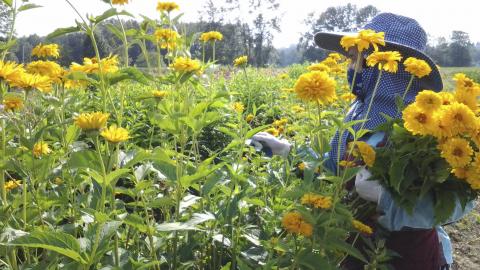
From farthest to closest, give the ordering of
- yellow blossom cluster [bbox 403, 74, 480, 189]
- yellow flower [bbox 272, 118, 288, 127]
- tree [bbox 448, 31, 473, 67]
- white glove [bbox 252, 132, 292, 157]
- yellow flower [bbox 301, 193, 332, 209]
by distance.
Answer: tree [bbox 448, 31, 473, 67] → yellow flower [bbox 272, 118, 288, 127] → white glove [bbox 252, 132, 292, 157] → yellow flower [bbox 301, 193, 332, 209] → yellow blossom cluster [bbox 403, 74, 480, 189]

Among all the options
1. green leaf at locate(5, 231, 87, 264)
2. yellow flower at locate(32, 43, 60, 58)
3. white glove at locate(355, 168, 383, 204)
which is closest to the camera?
green leaf at locate(5, 231, 87, 264)

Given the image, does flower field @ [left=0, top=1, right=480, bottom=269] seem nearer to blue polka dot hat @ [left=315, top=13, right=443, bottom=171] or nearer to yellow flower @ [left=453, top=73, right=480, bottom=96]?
yellow flower @ [left=453, top=73, right=480, bottom=96]

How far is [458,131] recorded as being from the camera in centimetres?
96

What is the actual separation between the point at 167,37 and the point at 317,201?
2.03ft

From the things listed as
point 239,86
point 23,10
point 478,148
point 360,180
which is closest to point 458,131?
point 478,148

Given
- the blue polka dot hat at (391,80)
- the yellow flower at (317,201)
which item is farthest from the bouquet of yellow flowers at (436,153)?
the blue polka dot hat at (391,80)

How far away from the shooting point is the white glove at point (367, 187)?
46.9 inches

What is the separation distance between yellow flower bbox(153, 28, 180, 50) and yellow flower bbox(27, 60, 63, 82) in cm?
28

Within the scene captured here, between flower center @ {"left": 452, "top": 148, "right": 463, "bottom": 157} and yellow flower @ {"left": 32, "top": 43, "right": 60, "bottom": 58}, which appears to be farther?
yellow flower @ {"left": 32, "top": 43, "right": 60, "bottom": 58}

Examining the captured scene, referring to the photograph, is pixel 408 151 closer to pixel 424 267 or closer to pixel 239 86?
pixel 424 267

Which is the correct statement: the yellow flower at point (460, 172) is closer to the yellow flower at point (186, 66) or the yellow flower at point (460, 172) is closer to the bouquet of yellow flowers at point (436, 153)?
the bouquet of yellow flowers at point (436, 153)

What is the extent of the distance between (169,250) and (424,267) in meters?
0.92

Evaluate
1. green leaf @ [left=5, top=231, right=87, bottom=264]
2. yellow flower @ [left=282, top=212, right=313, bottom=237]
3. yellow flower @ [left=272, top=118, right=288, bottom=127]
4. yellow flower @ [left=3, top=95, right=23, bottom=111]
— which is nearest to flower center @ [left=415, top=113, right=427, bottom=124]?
yellow flower @ [left=282, top=212, right=313, bottom=237]

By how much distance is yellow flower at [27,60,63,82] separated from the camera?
3.98ft
